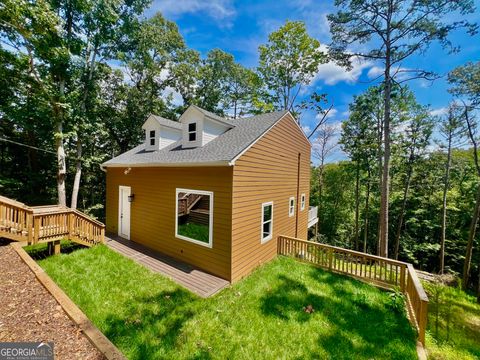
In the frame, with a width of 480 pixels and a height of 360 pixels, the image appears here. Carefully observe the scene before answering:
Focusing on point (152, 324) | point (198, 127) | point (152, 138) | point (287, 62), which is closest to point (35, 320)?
point (152, 324)

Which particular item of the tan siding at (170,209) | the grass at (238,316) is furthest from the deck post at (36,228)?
the tan siding at (170,209)

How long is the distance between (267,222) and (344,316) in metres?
3.56

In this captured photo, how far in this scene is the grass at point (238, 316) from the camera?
3.71 m

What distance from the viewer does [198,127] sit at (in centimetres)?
815

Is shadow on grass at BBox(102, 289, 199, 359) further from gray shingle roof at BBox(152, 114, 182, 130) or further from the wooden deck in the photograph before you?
gray shingle roof at BBox(152, 114, 182, 130)

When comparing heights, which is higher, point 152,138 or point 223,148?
point 152,138

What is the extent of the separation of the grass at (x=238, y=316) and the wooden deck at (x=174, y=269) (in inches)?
10.9

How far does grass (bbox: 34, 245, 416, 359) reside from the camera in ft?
12.2

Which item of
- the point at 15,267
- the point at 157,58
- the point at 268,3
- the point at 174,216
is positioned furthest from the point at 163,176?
the point at 157,58

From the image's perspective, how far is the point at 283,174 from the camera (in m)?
8.85

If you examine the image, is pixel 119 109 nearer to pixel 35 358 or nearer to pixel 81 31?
pixel 81 31

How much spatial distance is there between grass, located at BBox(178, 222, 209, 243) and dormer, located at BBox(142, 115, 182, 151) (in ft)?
14.7

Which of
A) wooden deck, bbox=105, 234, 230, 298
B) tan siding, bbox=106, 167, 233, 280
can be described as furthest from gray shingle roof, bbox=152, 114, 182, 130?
wooden deck, bbox=105, 234, 230, 298

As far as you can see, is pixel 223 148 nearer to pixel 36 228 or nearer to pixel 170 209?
pixel 170 209
